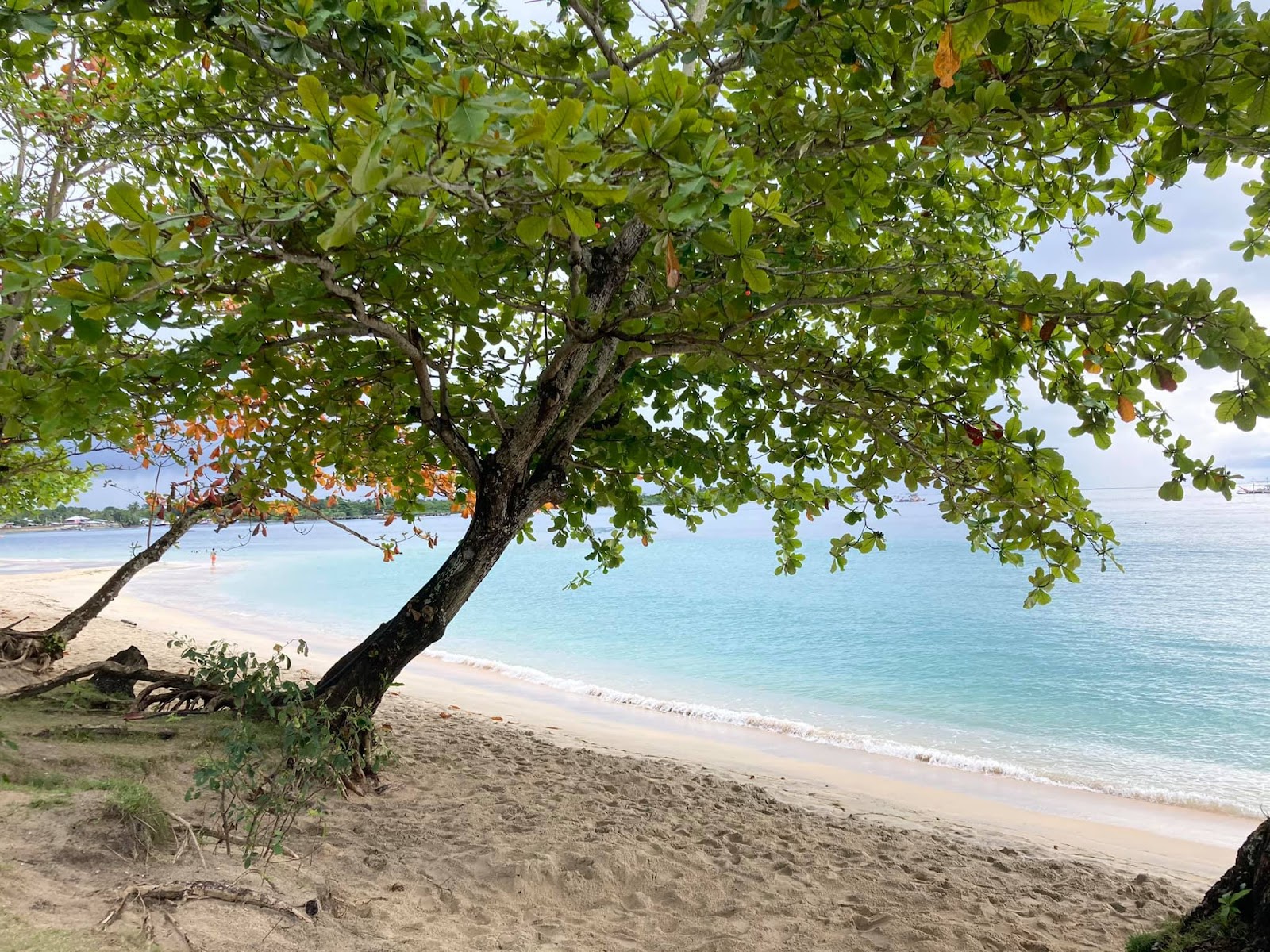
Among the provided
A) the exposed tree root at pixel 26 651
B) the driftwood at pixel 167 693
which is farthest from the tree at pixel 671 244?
the exposed tree root at pixel 26 651

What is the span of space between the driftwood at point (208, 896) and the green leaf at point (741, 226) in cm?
248

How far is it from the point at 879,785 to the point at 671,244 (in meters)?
7.40

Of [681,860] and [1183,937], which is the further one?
[681,860]

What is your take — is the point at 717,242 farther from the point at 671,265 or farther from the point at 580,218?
the point at 580,218

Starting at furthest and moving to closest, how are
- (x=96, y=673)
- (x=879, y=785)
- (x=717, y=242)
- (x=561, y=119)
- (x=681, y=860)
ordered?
(x=879, y=785)
(x=96, y=673)
(x=681, y=860)
(x=717, y=242)
(x=561, y=119)

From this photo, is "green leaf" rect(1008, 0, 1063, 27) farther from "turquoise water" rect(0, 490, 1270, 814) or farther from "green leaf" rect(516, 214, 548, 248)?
"turquoise water" rect(0, 490, 1270, 814)

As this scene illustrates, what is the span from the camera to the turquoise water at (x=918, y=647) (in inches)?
399

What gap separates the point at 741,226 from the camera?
164 cm

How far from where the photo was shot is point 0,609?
44.4ft

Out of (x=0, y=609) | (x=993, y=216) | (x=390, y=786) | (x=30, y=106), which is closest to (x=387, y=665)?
(x=390, y=786)

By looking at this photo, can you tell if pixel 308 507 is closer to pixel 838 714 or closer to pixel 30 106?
pixel 30 106

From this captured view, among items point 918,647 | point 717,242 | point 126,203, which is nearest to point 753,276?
point 717,242

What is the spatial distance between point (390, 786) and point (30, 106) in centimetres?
664

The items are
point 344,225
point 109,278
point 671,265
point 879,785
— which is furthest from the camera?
point 879,785
